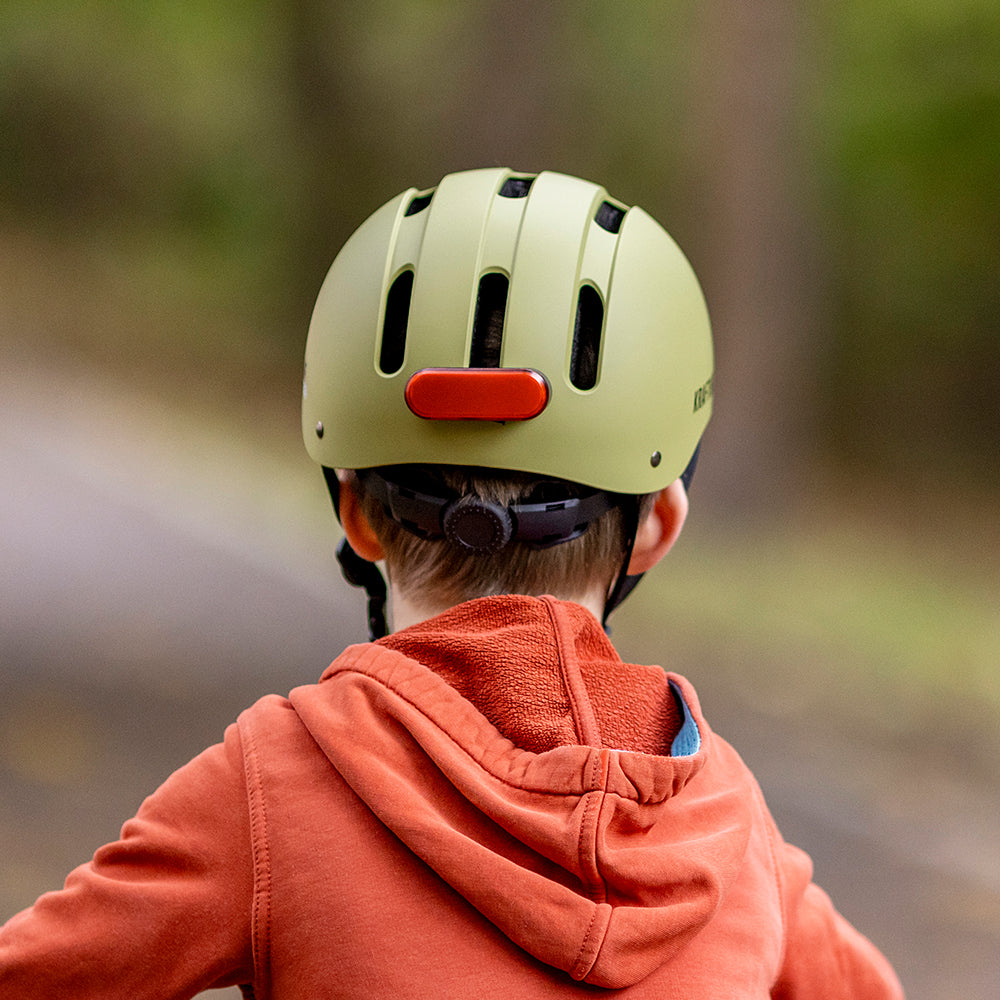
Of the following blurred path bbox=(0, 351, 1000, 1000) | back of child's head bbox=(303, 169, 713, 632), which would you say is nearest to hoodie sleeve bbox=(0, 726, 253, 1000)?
back of child's head bbox=(303, 169, 713, 632)

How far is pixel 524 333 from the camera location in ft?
3.27

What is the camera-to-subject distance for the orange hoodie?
2.34ft

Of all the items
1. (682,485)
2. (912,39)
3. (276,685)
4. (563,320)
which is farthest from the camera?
(912,39)

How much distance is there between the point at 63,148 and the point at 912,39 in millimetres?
2727

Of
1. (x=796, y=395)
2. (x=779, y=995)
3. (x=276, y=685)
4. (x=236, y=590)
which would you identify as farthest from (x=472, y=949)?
(x=796, y=395)

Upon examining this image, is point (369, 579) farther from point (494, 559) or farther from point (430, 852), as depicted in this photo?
point (430, 852)

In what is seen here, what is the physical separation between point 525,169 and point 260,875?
128 inches

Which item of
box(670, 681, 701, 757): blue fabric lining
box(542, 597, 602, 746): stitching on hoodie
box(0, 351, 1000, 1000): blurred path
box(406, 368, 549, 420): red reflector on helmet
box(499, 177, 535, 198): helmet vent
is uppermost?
box(499, 177, 535, 198): helmet vent

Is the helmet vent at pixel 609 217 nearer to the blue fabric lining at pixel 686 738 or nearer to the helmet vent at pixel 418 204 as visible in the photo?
the helmet vent at pixel 418 204

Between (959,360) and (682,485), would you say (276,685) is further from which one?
(959,360)

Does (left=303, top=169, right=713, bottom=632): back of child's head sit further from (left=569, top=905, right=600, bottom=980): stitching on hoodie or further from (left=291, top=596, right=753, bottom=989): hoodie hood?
(left=569, top=905, right=600, bottom=980): stitching on hoodie

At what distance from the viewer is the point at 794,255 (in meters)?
3.62

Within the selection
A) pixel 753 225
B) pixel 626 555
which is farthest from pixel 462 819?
pixel 753 225

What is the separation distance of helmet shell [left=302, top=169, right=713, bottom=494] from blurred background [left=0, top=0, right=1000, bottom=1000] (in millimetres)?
1778
